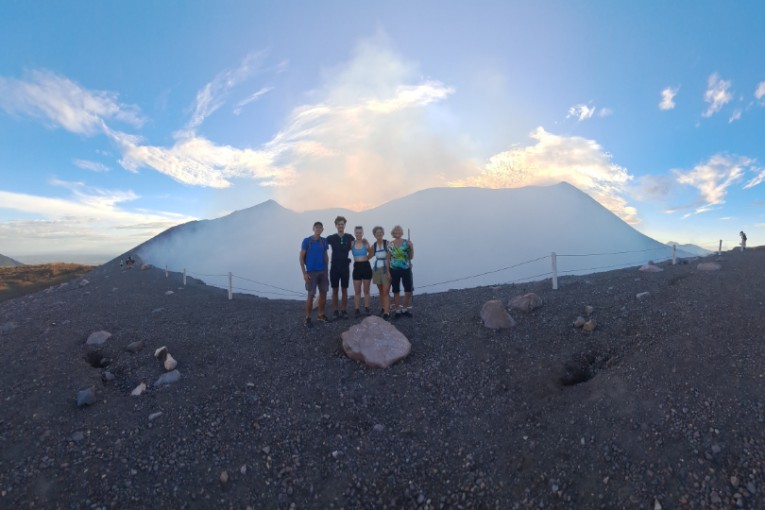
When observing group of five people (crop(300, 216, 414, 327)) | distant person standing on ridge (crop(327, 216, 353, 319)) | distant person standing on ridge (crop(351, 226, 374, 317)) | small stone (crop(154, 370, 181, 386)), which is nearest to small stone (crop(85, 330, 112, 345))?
small stone (crop(154, 370, 181, 386))

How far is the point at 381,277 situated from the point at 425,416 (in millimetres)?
3579

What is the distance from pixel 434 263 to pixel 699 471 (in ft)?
253

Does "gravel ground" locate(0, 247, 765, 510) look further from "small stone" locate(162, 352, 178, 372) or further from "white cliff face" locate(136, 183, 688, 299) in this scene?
"white cliff face" locate(136, 183, 688, 299)

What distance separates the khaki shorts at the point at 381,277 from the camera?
344 inches

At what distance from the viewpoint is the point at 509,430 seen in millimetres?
5332

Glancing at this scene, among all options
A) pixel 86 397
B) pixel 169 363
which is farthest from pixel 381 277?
pixel 86 397

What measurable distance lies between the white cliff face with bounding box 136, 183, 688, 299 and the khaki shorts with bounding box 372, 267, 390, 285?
157ft

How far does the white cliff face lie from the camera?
66375mm

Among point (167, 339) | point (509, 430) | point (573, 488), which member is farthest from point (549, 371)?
point (167, 339)

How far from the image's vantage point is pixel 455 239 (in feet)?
287

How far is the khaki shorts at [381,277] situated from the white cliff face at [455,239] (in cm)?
4786

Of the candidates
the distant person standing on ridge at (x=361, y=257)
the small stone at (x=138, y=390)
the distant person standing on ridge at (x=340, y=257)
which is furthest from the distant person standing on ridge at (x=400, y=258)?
the small stone at (x=138, y=390)

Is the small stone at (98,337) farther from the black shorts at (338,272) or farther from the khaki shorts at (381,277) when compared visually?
the khaki shorts at (381,277)

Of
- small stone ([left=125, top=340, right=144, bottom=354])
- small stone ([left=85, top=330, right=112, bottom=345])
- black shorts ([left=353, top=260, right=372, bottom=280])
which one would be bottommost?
small stone ([left=125, top=340, right=144, bottom=354])
